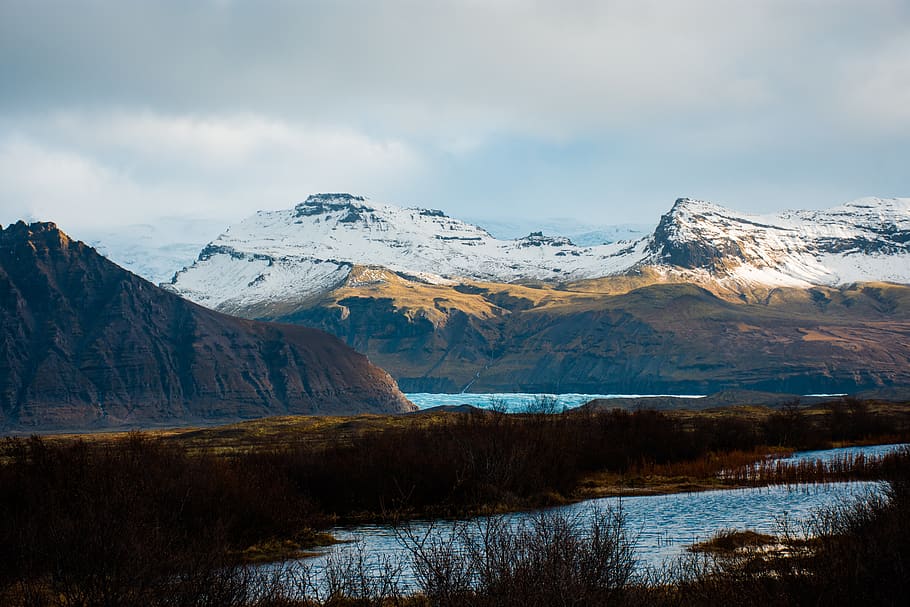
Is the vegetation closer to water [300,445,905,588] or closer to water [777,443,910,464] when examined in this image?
water [300,445,905,588]

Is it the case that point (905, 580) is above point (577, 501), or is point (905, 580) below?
above

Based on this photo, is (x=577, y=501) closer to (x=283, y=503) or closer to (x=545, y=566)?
(x=283, y=503)

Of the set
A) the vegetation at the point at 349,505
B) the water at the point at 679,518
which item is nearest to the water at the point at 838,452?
the vegetation at the point at 349,505

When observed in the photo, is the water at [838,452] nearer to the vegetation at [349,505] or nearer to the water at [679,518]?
the vegetation at [349,505]

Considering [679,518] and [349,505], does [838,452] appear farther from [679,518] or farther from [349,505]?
[349,505]

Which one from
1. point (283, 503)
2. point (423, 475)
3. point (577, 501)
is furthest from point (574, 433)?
point (283, 503)

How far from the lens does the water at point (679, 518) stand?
4512 centimetres

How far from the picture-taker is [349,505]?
61.6 m

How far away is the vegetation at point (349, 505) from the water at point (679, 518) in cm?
182

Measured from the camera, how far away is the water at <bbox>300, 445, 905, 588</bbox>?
45.1 meters

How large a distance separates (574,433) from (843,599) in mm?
56960

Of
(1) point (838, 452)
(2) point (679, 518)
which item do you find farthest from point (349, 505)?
(1) point (838, 452)

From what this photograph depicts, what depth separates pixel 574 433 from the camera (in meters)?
80.2

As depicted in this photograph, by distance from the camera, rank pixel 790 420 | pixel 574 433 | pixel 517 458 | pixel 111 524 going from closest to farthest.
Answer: pixel 111 524 → pixel 517 458 → pixel 574 433 → pixel 790 420
